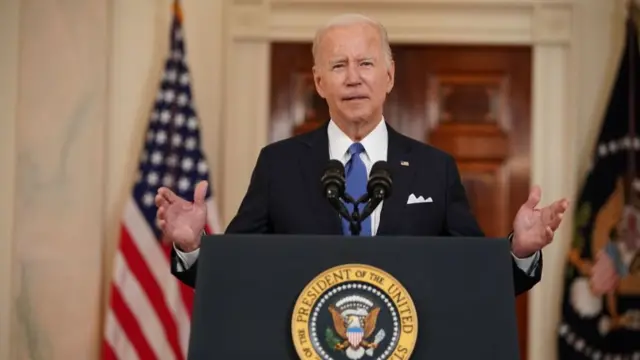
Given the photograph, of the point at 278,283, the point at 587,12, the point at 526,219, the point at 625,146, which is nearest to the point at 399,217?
the point at 526,219

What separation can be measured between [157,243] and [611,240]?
7.75 feet

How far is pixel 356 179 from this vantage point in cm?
229

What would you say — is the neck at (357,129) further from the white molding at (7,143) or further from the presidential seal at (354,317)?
the white molding at (7,143)

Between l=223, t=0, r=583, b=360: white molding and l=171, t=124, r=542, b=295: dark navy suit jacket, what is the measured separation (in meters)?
2.88

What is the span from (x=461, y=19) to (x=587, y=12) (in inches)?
27.4

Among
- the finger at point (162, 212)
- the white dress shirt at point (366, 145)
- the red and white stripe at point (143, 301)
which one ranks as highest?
the white dress shirt at point (366, 145)

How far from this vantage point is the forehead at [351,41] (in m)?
2.37

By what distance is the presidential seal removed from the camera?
1738mm

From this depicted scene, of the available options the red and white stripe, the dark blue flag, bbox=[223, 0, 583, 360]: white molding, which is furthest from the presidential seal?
bbox=[223, 0, 583, 360]: white molding

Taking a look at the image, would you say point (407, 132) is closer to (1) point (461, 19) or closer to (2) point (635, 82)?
(1) point (461, 19)

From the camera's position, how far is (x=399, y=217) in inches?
88.7

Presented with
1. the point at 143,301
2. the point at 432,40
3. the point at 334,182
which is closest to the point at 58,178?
the point at 143,301

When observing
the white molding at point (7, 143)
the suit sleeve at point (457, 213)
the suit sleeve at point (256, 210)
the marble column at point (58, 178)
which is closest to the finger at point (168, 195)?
the suit sleeve at point (256, 210)

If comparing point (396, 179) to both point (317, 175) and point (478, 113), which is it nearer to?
point (317, 175)
